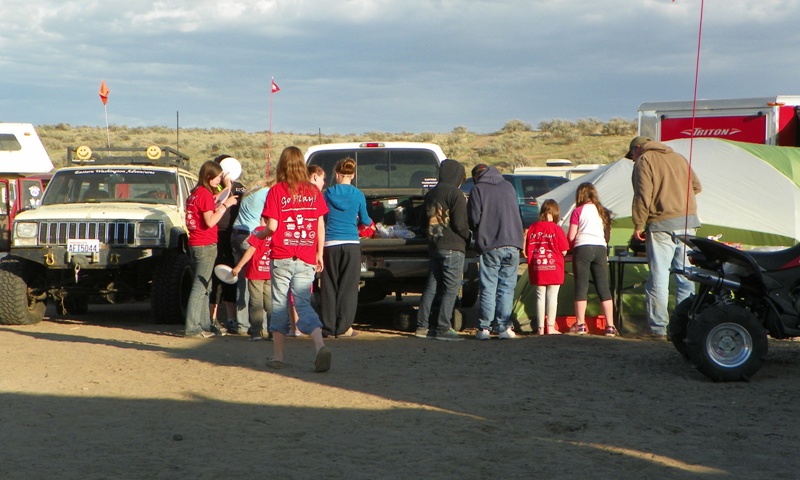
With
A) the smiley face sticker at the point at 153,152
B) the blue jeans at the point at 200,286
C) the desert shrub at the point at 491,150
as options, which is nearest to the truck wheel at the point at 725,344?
the blue jeans at the point at 200,286

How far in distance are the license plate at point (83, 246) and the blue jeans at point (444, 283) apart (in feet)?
12.6

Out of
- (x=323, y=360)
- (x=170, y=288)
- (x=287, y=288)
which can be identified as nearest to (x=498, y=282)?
(x=323, y=360)

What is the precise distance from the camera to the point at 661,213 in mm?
10094

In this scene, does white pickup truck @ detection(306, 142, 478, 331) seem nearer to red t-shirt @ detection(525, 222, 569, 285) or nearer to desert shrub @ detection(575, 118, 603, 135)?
red t-shirt @ detection(525, 222, 569, 285)

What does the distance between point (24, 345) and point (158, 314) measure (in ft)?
6.78

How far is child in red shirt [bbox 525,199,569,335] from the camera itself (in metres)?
10.7

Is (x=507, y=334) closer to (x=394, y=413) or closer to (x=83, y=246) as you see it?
(x=394, y=413)

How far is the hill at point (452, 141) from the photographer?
1737 inches

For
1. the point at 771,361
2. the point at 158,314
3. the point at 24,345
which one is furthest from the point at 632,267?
the point at 24,345

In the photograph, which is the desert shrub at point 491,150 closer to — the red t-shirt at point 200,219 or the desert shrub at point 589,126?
the desert shrub at point 589,126

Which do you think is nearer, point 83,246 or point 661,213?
point 661,213

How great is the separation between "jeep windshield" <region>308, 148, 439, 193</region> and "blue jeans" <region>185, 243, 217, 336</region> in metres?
2.25

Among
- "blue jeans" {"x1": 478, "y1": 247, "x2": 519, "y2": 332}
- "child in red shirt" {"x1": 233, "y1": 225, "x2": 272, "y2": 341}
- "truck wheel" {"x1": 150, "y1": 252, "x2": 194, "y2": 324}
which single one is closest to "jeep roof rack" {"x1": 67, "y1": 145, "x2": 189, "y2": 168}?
"truck wheel" {"x1": 150, "y1": 252, "x2": 194, "y2": 324}

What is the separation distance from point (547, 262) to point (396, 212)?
2055 millimetres
